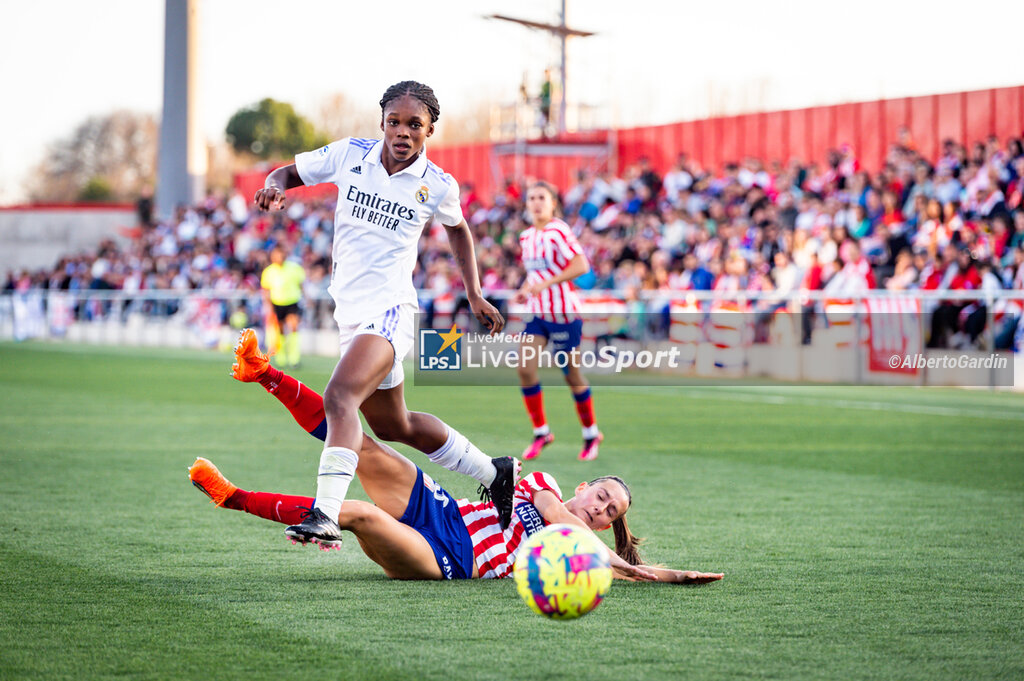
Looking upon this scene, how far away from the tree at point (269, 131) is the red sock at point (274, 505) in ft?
194

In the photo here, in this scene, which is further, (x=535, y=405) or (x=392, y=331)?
(x=535, y=405)

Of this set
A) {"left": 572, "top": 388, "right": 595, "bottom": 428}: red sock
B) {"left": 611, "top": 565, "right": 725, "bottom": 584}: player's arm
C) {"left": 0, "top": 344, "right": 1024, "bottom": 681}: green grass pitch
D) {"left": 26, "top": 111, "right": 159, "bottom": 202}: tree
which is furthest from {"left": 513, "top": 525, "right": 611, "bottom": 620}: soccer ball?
{"left": 26, "top": 111, "right": 159, "bottom": 202}: tree

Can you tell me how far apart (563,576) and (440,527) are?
1.22 metres

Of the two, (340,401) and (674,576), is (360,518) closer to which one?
(340,401)

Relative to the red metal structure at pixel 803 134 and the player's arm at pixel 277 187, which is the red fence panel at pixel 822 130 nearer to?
the red metal structure at pixel 803 134

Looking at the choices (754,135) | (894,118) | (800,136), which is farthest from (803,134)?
(894,118)

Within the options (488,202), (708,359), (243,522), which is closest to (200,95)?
(488,202)

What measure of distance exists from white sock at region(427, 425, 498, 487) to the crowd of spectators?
11160 mm

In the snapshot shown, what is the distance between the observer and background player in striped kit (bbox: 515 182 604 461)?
10086 mm

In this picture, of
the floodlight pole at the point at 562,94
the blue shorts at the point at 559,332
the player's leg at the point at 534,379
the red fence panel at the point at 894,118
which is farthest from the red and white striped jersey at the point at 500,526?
the floodlight pole at the point at 562,94

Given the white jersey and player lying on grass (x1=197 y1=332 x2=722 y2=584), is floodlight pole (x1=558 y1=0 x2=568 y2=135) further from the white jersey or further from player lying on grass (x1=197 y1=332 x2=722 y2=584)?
player lying on grass (x1=197 y1=332 x2=722 y2=584)

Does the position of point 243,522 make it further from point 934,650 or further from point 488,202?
point 488,202

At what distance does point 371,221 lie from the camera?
18.9ft

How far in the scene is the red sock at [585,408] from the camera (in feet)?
33.0
